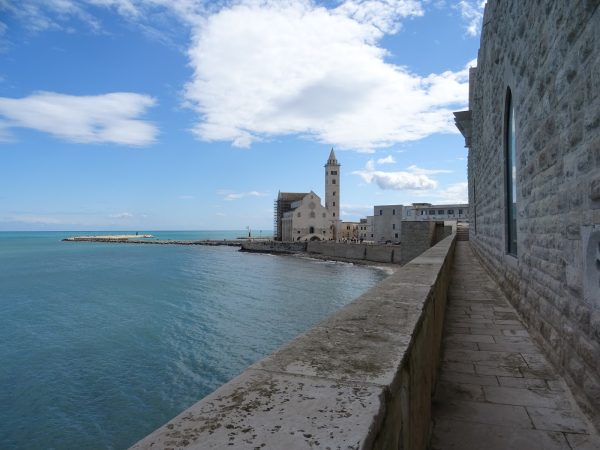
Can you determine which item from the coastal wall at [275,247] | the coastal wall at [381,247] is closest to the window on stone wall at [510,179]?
the coastal wall at [381,247]

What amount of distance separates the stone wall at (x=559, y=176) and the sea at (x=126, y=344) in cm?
919

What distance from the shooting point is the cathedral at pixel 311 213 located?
7106cm

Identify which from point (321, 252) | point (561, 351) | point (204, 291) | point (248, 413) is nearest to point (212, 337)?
point (204, 291)

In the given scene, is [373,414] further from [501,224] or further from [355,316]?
[501,224]

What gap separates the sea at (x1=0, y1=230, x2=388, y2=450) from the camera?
34.7 feet

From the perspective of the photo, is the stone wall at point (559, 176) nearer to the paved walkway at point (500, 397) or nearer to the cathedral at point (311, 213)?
the paved walkway at point (500, 397)

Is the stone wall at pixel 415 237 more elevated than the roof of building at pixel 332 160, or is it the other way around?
the roof of building at pixel 332 160

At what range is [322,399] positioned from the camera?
4.57 ft

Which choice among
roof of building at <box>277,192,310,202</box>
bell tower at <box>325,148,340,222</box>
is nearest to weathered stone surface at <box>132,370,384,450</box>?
bell tower at <box>325,148,340,222</box>

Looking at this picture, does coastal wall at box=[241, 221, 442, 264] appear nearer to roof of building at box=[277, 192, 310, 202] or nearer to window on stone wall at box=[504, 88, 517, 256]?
roof of building at box=[277, 192, 310, 202]

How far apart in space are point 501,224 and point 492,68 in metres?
3.17

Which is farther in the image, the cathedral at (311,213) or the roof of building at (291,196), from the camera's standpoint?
the roof of building at (291,196)

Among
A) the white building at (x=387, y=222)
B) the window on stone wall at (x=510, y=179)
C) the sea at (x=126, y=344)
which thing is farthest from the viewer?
the white building at (x=387, y=222)

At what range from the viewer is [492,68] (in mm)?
8375
